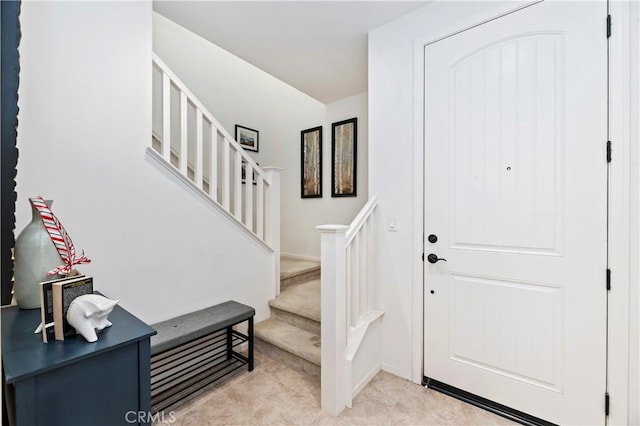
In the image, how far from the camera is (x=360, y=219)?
6.17ft

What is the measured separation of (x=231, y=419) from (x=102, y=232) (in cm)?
132

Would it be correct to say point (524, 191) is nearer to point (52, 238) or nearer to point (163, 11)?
point (52, 238)

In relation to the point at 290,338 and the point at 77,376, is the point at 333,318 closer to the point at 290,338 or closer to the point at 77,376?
the point at 290,338

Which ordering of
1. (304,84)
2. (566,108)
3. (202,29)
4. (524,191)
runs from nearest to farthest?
(566,108)
(524,191)
(202,29)
(304,84)

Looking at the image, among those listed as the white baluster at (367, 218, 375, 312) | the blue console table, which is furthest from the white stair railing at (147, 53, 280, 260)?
the blue console table

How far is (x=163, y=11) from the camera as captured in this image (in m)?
2.01

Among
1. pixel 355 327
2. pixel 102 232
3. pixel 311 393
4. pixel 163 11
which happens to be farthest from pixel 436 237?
pixel 163 11

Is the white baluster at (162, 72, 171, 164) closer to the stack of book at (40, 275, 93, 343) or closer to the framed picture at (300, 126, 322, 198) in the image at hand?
the stack of book at (40, 275, 93, 343)

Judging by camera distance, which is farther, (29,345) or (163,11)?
(163,11)

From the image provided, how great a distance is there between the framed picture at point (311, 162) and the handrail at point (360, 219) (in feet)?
5.73

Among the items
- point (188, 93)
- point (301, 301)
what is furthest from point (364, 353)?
point (188, 93)

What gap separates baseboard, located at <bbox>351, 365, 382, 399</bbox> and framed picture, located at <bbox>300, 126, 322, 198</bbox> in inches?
88.1

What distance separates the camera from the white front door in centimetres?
142

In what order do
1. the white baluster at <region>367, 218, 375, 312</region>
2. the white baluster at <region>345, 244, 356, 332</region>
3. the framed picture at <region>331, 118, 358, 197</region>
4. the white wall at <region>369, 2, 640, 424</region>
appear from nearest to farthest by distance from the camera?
the white baluster at <region>345, 244, 356, 332</region>
the white wall at <region>369, 2, 640, 424</region>
the white baluster at <region>367, 218, 375, 312</region>
the framed picture at <region>331, 118, 358, 197</region>
